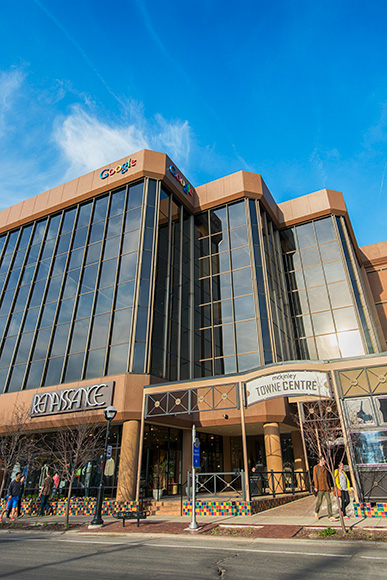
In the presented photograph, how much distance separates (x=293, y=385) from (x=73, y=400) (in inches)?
510

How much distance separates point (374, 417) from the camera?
43.8 ft

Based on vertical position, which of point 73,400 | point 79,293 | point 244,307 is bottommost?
point 73,400

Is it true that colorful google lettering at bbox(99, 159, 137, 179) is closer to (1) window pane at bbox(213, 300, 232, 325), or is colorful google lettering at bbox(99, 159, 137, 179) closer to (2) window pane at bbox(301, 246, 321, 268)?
(1) window pane at bbox(213, 300, 232, 325)

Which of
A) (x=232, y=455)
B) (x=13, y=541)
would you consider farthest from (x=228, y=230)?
A: (x=13, y=541)

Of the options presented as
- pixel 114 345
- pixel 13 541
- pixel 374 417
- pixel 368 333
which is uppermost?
pixel 368 333

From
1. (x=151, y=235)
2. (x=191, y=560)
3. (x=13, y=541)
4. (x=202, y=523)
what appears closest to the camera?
(x=191, y=560)

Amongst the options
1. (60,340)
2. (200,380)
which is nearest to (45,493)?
(200,380)

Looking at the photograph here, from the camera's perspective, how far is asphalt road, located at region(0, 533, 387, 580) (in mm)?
6475

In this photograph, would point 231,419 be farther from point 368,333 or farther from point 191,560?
point 191,560

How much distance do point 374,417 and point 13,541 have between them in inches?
Answer: 501

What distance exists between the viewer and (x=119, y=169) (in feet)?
93.5

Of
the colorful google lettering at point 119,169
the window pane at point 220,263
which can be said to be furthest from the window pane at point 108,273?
the window pane at point 220,263

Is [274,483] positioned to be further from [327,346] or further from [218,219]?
[218,219]

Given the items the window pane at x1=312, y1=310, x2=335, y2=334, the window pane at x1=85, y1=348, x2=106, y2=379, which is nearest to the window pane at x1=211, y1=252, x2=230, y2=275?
the window pane at x1=312, y1=310, x2=335, y2=334
